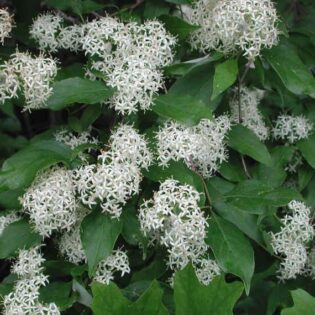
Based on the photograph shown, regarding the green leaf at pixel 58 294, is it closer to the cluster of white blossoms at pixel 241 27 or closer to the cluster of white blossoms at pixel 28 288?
the cluster of white blossoms at pixel 28 288

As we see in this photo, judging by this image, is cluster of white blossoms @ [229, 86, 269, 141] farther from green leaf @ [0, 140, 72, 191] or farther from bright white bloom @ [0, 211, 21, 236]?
bright white bloom @ [0, 211, 21, 236]

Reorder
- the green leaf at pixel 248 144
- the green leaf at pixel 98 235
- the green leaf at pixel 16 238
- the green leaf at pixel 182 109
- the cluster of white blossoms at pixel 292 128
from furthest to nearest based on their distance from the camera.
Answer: the cluster of white blossoms at pixel 292 128 → the green leaf at pixel 248 144 → the green leaf at pixel 16 238 → the green leaf at pixel 182 109 → the green leaf at pixel 98 235

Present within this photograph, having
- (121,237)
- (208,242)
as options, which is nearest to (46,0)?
(121,237)

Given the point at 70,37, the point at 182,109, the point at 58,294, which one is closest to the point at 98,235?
the point at 58,294

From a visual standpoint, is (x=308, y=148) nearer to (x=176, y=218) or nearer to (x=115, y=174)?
(x=176, y=218)

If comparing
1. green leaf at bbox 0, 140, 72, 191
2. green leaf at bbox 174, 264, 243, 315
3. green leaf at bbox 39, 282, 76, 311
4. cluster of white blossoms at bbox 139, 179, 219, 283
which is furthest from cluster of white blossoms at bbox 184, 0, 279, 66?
green leaf at bbox 39, 282, 76, 311

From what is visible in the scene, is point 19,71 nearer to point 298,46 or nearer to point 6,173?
point 6,173

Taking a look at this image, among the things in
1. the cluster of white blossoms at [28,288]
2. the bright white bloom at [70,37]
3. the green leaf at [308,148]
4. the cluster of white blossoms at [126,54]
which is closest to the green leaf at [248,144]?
the green leaf at [308,148]
